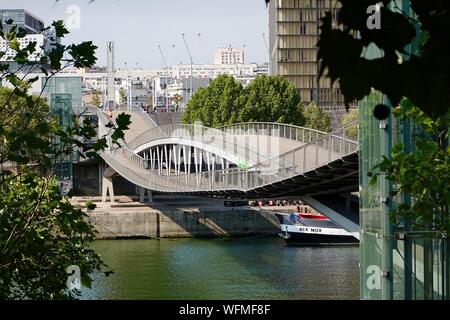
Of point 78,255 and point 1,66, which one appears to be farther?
point 78,255

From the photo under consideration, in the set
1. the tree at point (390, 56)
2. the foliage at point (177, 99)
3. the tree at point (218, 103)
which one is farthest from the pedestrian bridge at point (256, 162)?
the foliage at point (177, 99)

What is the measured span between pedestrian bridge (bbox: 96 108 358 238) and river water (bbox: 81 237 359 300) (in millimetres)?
2138

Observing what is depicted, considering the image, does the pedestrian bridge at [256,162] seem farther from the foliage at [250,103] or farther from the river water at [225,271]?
the foliage at [250,103]

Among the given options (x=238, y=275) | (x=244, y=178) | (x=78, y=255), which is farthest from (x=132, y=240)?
(x=78, y=255)

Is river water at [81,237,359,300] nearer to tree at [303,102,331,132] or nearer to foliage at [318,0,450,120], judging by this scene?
foliage at [318,0,450,120]

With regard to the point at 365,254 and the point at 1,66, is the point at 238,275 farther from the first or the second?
the point at 1,66

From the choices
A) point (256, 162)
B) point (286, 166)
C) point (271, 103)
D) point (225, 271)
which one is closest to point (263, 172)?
point (286, 166)

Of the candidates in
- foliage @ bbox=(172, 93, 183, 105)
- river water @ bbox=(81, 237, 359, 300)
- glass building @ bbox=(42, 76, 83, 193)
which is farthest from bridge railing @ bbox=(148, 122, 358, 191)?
foliage @ bbox=(172, 93, 183, 105)

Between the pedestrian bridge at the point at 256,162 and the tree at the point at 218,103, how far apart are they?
11241mm

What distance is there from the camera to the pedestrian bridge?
913 inches

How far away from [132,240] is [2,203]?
35146 mm

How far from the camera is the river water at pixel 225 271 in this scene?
1131 inches

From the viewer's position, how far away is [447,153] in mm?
8438

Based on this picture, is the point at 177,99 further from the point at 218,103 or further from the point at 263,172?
the point at 263,172
